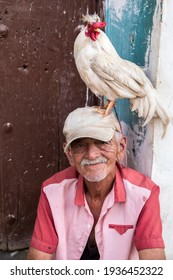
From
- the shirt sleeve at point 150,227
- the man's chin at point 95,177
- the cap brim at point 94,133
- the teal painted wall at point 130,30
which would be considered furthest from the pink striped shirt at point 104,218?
the teal painted wall at point 130,30

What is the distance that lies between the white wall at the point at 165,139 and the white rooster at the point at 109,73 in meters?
0.08

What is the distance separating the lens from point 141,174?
197 centimetres

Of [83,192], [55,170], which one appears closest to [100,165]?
[83,192]

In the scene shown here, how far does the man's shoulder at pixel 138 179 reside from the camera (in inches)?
74.7

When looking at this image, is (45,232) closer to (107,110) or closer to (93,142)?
(93,142)

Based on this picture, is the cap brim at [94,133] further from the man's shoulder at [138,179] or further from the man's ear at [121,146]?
the man's shoulder at [138,179]

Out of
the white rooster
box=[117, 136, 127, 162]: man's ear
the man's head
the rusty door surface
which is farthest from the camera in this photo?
the rusty door surface

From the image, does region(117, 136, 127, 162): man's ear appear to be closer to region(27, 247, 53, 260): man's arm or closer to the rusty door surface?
region(27, 247, 53, 260): man's arm

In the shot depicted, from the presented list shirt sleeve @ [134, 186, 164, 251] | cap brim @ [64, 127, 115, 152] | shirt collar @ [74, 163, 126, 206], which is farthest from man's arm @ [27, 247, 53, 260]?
cap brim @ [64, 127, 115, 152]

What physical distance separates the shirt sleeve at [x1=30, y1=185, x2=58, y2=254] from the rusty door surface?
61 cm

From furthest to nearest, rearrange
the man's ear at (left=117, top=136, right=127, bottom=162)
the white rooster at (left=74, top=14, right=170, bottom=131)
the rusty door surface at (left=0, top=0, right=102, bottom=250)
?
the rusty door surface at (left=0, top=0, right=102, bottom=250), the man's ear at (left=117, top=136, right=127, bottom=162), the white rooster at (left=74, top=14, right=170, bottom=131)

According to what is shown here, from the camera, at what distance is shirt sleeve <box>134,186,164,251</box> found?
5.98 feet

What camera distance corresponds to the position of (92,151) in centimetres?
183

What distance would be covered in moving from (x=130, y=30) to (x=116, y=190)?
758 millimetres
